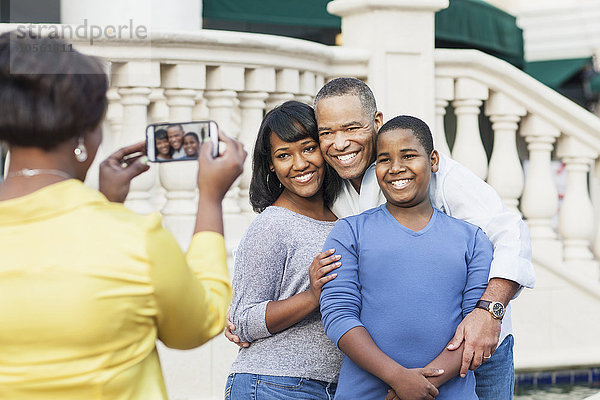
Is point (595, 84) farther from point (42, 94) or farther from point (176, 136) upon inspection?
point (42, 94)

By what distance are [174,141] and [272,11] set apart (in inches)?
227

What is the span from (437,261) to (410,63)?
2.80 m

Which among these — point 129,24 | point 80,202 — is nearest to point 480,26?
point 129,24

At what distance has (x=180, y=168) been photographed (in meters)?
4.53

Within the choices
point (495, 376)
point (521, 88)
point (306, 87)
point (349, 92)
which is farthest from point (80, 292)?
point (521, 88)

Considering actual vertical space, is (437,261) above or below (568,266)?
above

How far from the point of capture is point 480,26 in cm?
867

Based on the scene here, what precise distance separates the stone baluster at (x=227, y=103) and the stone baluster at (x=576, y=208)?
223 cm

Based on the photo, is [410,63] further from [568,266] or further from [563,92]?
[563,92]

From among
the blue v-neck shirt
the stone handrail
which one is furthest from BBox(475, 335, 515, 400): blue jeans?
the stone handrail

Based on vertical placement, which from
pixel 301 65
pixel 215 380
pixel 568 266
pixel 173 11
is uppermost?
pixel 173 11

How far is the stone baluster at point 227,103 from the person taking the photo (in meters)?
4.64

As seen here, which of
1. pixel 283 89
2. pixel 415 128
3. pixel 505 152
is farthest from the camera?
pixel 505 152

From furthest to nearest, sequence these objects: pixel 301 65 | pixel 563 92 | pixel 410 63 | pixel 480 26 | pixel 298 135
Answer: pixel 563 92, pixel 480 26, pixel 410 63, pixel 301 65, pixel 298 135
